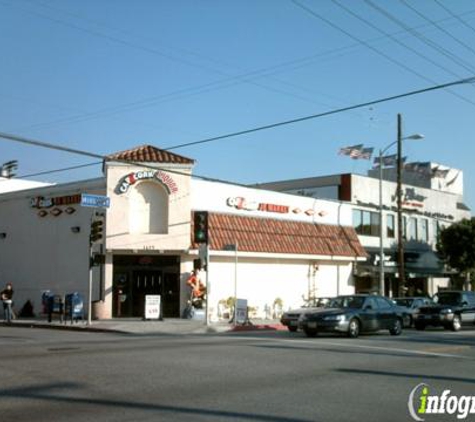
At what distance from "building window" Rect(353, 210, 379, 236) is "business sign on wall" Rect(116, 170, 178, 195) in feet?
47.6

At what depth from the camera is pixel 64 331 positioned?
25.4 metres

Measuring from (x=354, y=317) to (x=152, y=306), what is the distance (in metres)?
9.81

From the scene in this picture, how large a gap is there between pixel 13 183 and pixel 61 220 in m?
13.7

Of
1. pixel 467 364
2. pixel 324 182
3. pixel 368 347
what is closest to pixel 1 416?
pixel 467 364

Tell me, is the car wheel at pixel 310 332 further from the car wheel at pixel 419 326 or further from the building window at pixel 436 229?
the building window at pixel 436 229

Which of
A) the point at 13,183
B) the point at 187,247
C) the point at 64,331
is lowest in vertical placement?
the point at 64,331

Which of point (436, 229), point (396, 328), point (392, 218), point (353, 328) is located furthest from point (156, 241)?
point (436, 229)

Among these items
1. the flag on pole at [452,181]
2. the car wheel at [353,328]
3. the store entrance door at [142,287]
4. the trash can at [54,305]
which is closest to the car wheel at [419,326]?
the car wheel at [353,328]

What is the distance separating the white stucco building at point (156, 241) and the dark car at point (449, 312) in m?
8.03

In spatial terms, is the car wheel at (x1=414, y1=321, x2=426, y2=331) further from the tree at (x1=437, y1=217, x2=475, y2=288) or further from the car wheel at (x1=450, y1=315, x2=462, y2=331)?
the tree at (x1=437, y1=217, x2=475, y2=288)

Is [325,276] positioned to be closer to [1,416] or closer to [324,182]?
[324,182]

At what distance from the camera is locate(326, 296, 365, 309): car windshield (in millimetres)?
22984

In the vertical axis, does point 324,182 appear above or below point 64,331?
above

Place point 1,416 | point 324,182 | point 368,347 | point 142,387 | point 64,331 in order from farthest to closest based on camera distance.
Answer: point 324,182, point 64,331, point 368,347, point 142,387, point 1,416
